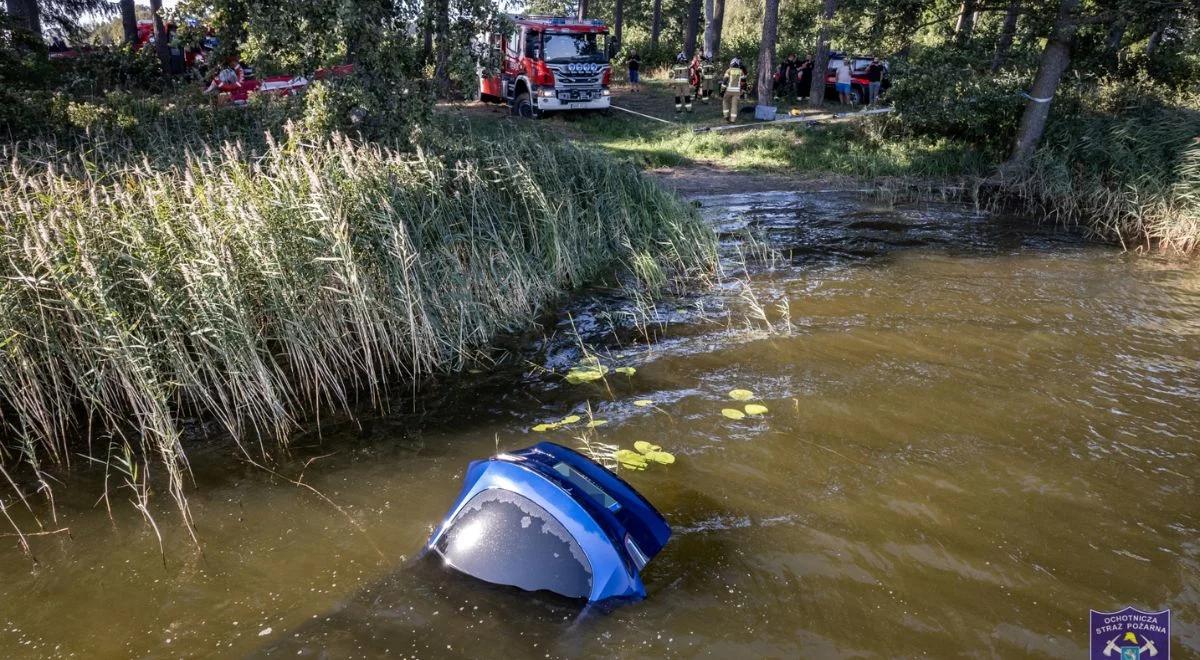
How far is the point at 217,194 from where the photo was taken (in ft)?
17.5

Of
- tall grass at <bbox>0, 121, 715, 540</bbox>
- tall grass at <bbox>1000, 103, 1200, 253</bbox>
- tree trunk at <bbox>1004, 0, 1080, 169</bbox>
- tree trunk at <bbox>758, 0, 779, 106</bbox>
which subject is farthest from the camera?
tree trunk at <bbox>758, 0, 779, 106</bbox>

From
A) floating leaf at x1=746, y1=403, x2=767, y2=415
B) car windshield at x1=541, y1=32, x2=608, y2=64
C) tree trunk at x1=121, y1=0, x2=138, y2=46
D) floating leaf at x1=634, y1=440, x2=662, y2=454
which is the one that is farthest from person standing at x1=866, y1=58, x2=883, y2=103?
tree trunk at x1=121, y1=0, x2=138, y2=46

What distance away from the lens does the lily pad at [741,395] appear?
5.52m

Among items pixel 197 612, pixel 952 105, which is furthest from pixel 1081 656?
pixel 952 105

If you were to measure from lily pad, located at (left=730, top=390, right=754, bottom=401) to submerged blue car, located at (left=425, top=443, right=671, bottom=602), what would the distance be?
203 centimetres

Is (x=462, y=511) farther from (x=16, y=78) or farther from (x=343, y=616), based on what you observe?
(x=16, y=78)

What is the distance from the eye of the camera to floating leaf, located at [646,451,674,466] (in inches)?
183

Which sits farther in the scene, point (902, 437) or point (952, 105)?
point (952, 105)

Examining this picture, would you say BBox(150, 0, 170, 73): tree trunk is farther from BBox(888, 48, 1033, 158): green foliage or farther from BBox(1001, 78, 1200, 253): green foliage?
BBox(1001, 78, 1200, 253): green foliage

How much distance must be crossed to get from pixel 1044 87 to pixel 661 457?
1152 centimetres

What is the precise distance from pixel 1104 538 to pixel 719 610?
2114 millimetres

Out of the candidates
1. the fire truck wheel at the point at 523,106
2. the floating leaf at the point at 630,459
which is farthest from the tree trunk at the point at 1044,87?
the floating leaf at the point at 630,459

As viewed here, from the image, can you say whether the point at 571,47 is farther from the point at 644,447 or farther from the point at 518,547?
the point at 518,547

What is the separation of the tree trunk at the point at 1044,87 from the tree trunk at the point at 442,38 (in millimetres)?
9218
